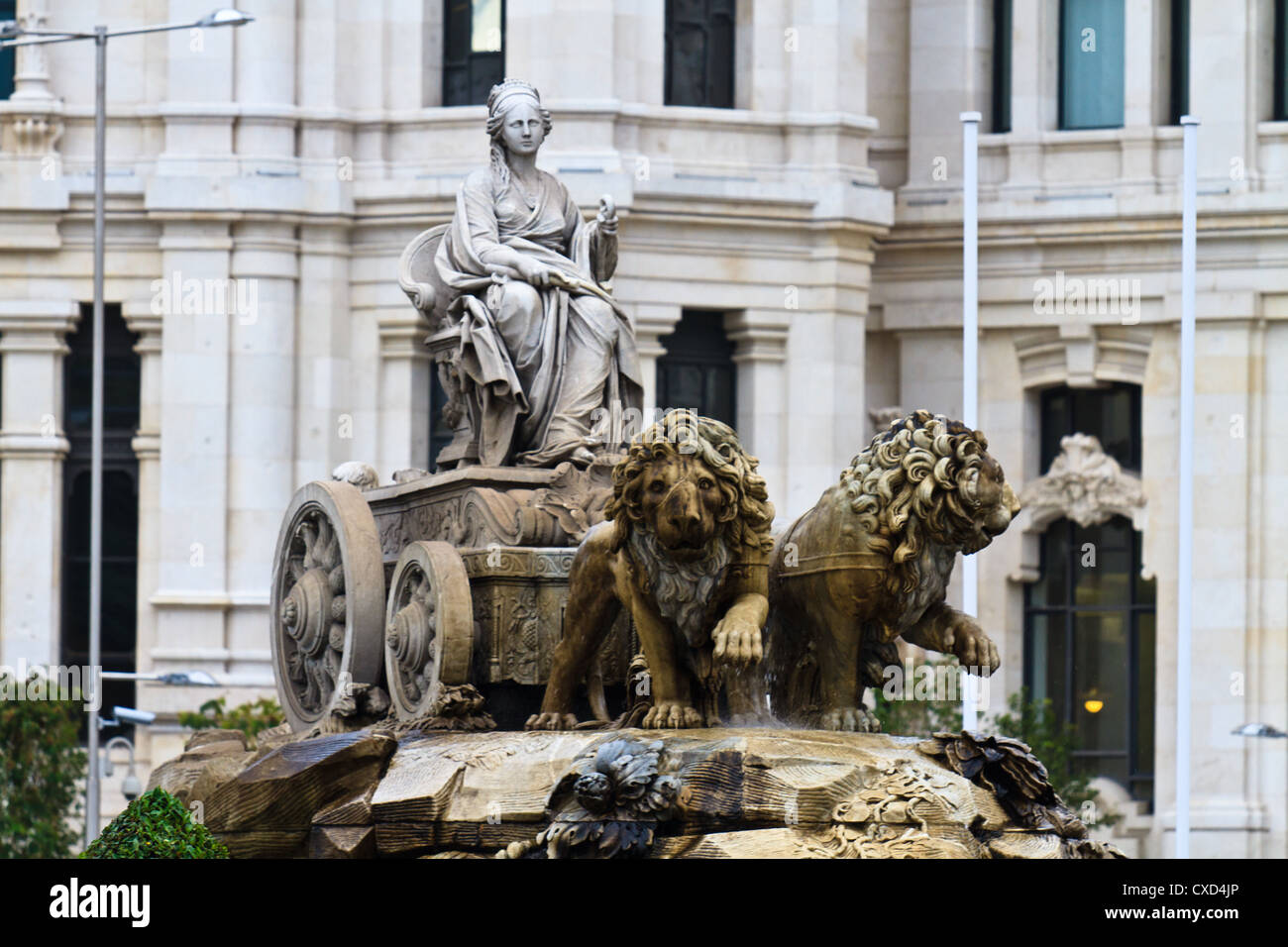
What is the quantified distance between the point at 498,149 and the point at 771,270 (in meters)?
29.0

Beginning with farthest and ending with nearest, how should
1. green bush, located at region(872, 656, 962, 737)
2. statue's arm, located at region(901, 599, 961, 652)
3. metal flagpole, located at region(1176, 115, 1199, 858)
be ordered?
1. green bush, located at region(872, 656, 962, 737)
2. metal flagpole, located at region(1176, 115, 1199, 858)
3. statue's arm, located at region(901, 599, 961, 652)

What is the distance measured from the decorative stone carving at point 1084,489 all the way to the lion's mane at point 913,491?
33678 mm

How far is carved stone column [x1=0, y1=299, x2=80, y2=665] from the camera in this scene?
5862 cm

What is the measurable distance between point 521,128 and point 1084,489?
30635 millimetres

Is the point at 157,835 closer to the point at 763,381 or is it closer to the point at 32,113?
the point at 763,381

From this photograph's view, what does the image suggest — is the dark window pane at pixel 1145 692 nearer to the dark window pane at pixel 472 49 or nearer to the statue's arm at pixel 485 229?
the dark window pane at pixel 472 49

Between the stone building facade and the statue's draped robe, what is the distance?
27.1 m

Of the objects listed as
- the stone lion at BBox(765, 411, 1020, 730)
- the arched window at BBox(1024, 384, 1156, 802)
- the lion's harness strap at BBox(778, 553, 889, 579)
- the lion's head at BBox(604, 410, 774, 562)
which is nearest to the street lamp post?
the arched window at BBox(1024, 384, 1156, 802)

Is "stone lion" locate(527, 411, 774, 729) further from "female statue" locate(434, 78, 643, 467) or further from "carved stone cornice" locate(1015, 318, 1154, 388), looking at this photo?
"carved stone cornice" locate(1015, 318, 1154, 388)

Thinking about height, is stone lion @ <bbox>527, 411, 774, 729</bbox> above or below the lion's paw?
above
